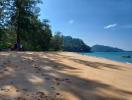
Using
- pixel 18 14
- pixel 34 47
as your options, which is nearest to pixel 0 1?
pixel 18 14

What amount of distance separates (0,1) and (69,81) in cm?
4385

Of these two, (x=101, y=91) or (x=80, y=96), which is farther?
(x=101, y=91)

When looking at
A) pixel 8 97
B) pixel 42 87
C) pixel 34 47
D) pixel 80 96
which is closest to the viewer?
pixel 8 97

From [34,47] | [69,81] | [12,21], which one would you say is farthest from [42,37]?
[69,81]

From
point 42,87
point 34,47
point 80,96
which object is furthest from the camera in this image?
point 34,47

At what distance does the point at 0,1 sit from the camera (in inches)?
2016

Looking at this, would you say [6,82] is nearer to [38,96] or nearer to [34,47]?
[38,96]

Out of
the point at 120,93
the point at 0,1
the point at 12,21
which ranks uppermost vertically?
the point at 0,1

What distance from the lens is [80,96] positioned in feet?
27.7

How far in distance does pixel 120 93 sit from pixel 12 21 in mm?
47206

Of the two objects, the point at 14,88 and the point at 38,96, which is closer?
the point at 38,96

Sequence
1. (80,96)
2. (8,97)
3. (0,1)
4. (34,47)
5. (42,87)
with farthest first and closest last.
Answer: (34,47) → (0,1) → (42,87) → (80,96) → (8,97)

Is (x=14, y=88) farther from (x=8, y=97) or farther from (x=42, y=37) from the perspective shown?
(x=42, y=37)

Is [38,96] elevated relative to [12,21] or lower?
lower
